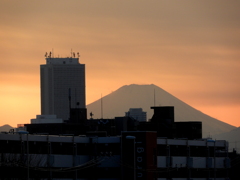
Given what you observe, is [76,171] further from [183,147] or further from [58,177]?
[183,147]

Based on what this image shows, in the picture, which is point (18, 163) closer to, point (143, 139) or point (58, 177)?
point (58, 177)

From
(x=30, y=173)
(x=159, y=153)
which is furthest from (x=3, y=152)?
(x=159, y=153)

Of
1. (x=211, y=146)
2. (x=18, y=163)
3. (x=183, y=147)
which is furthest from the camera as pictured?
(x=211, y=146)

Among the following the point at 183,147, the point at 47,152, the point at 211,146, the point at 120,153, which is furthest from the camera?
the point at 211,146

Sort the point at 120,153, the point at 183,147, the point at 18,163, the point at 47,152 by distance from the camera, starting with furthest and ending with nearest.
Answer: the point at 183,147 → the point at 120,153 → the point at 47,152 → the point at 18,163

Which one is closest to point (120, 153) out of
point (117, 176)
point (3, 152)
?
point (117, 176)

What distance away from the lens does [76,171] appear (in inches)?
5566

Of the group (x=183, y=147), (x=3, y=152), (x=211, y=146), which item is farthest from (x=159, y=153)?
(x=3, y=152)

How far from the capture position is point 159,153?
154 m

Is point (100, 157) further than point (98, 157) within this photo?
Yes

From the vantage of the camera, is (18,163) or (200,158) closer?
(18,163)

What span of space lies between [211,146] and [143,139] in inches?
1361

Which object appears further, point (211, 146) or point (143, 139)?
point (211, 146)

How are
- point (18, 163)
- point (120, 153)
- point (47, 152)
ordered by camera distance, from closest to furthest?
point (18, 163) < point (47, 152) < point (120, 153)
